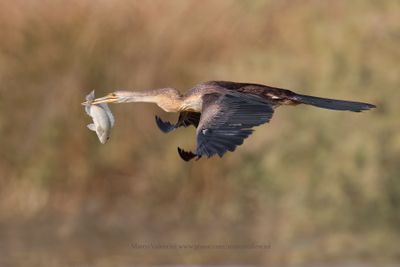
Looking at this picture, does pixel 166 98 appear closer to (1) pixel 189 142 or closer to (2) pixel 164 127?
(2) pixel 164 127

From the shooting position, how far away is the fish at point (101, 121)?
8422mm

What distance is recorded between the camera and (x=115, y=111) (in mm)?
13852

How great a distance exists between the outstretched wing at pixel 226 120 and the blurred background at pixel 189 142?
14.7 feet

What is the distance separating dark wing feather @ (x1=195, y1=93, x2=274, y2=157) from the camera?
7.68 meters

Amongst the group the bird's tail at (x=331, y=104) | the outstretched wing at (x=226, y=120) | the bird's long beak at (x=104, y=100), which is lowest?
the outstretched wing at (x=226, y=120)

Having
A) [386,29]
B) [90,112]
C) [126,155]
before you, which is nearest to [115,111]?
[126,155]

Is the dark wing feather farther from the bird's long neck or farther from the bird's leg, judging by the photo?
the bird's leg

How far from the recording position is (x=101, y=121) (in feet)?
28.0

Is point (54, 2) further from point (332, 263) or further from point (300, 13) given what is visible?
point (332, 263)

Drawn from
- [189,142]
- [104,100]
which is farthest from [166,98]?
[189,142]

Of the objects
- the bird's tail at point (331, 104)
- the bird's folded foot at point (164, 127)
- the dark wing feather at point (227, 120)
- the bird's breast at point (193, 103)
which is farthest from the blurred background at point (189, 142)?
the dark wing feather at point (227, 120)

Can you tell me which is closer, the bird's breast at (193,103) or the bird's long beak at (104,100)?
the bird's breast at (193,103)

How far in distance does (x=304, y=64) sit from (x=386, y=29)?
84cm

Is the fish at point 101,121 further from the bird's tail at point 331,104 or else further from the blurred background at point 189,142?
the blurred background at point 189,142
